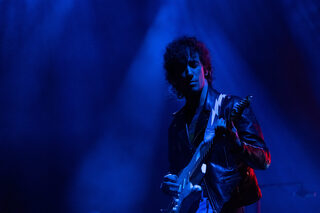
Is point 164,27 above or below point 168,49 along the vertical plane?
above

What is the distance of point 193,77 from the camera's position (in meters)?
1.91

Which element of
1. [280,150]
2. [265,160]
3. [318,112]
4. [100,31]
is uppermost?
[100,31]

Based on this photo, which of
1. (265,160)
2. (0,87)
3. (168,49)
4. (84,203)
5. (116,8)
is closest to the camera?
(265,160)

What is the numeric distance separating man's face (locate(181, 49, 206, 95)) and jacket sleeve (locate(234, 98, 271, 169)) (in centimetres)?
44

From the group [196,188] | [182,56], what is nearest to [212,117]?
[196,188]

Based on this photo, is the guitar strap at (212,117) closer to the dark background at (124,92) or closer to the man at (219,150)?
the man at (219,150)

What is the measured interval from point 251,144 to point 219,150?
0.19 meters

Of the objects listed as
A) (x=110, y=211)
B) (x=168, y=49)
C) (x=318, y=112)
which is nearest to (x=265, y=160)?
(x=168, y=49)

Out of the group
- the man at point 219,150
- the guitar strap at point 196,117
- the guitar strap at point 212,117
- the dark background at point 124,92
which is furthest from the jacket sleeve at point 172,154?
the dark background at point 124,92

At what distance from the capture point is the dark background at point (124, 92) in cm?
523

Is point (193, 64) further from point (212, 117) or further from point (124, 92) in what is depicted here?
point (124, 92)

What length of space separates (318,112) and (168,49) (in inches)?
165

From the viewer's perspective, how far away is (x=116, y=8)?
5863 millimetres

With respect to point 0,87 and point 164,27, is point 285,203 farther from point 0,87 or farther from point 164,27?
point 0,87
